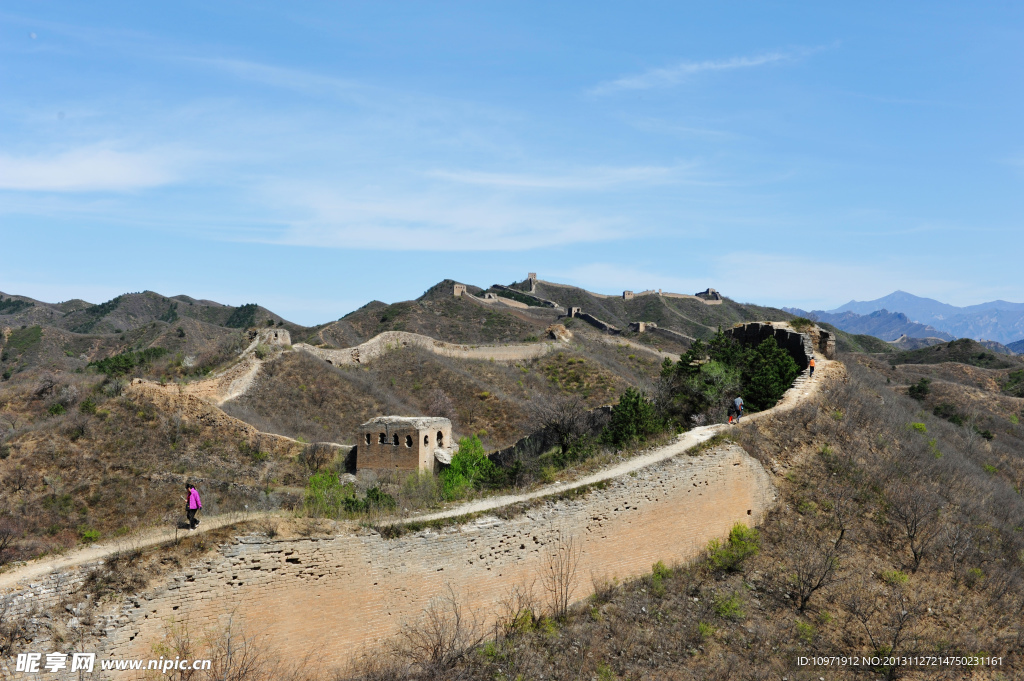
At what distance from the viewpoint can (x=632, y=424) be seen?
17672 mm

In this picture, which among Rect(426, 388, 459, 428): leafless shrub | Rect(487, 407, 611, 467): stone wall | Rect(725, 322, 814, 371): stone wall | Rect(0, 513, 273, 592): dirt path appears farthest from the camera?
Rect(426, 388, 459, 428): leafless shrub

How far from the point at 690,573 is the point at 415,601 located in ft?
19.9

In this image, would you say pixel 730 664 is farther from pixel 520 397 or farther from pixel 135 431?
pixel 520 397

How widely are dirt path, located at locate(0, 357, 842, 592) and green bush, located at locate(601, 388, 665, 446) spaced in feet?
5.27

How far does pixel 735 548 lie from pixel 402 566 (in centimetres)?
764

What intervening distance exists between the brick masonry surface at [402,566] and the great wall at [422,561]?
2 centimetres

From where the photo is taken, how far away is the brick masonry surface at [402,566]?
9.11m

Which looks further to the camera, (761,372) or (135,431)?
(135,431)

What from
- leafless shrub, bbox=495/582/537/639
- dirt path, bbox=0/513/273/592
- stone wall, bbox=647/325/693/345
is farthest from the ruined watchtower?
stone wall, bbox=647/325/693/345

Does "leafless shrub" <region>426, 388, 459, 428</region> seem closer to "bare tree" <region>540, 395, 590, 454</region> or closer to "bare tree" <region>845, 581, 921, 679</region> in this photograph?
"bare tree" <region>540, 395, 590, 454</region>

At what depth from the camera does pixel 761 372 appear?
787 inches

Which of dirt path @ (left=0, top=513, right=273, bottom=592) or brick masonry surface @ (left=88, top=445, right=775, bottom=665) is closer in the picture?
dirt path @ (left=0, top=513, right=273, bottom=592)

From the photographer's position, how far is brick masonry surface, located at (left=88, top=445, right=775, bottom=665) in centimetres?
911

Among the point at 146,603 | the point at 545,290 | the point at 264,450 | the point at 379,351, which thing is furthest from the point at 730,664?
the point at 545,290
